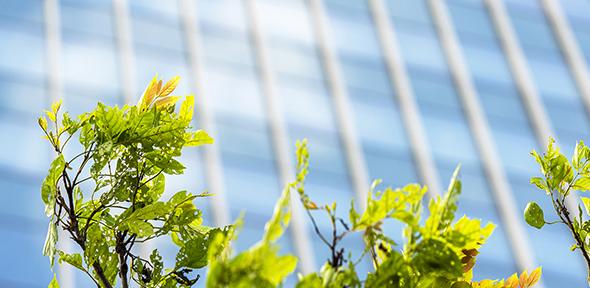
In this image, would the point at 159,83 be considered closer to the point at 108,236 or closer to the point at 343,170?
the point at 108,236

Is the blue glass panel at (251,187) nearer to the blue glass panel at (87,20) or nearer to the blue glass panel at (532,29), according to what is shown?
the blue glass panel at (87,20)

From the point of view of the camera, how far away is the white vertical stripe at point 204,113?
17812mm

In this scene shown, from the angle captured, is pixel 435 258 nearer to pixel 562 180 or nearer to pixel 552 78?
pixel 562 180

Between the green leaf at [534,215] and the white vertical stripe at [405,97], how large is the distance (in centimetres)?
1703

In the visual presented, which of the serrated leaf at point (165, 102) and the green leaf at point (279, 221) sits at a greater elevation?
the serrated leaf at point (165, 102)

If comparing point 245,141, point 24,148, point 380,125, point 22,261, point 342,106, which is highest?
point 342,106

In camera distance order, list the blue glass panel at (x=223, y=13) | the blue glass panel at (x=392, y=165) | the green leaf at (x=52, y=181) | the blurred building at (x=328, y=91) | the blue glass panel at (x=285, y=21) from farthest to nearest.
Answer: the blue glass panel at (x=285, y=21), the blue glass panel at (x=223, y=13), the blue glass panel at (x=392, y=165), the blurred building at (x=328, y=91), the green leaf at (x=52, y=181)

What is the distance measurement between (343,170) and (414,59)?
3696 mm

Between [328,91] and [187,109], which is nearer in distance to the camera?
[187,109]

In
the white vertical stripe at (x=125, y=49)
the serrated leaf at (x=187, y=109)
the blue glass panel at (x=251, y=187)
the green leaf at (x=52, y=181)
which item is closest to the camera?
the green leaf at (x=52, y=181)

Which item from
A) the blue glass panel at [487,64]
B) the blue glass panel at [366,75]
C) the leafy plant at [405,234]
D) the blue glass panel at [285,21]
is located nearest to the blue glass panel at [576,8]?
the blue glass panel at [487,64]

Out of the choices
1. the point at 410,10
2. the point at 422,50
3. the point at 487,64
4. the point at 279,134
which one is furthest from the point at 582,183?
the point at 410,10

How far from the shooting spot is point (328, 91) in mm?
20578

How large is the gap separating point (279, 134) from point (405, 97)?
3.13m
